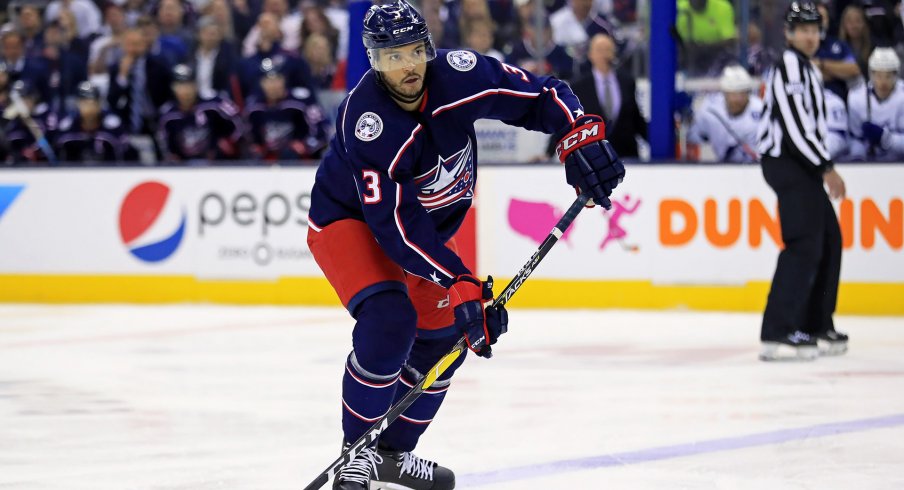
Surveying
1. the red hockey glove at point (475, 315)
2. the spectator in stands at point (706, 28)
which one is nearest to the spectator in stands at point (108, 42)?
the spectator in stands at point (706, 28)

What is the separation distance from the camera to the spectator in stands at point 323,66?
380 inches

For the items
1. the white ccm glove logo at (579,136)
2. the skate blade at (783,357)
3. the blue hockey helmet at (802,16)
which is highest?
the white ccm glove logo at (579,136)

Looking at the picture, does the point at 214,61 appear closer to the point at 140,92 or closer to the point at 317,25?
the point at 140,92

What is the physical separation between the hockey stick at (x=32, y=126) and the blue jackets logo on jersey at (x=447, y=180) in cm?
653

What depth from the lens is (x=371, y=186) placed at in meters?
3.40

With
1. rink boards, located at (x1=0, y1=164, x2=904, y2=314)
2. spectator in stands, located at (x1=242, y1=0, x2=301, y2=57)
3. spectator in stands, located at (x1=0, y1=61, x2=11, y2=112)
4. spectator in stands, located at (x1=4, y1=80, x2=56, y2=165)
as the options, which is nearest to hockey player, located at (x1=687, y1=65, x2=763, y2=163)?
rink boards, located at (x1=0, y1=164, x2=904, y2=314)

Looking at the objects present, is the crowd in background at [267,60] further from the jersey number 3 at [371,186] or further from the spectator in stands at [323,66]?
the jersey number 3 at [371,186]

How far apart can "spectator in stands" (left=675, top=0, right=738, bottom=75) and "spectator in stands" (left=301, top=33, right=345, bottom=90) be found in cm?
244

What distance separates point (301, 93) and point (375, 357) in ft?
19.3

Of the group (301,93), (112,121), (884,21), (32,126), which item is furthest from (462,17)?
(32,126)

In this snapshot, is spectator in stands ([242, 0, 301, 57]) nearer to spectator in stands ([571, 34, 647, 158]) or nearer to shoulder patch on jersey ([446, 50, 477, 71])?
spectator in stands ([571, 34, 647, 158])

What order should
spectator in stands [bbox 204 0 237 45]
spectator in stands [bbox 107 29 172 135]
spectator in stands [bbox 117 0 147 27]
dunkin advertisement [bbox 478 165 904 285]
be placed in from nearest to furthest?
dunkin advertisement [bbox 478 165 904 285] → spectator in stands [bbox 107 29 172 135] → spectator in stands [bbox 204 0 237 45] → spectator in stands [bbox 117 0 147 27]

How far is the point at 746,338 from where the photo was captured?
702 cm

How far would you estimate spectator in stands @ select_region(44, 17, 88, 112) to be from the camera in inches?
405
